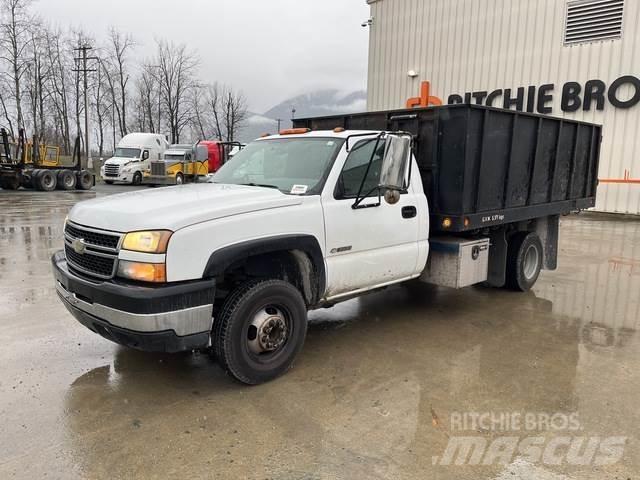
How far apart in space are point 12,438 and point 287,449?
68.4 inches

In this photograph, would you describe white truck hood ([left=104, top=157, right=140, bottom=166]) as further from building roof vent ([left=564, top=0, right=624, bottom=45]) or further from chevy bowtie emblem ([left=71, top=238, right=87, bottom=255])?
chevy bowtie emblem ([left=71, top=238, right=87, bottom=255])

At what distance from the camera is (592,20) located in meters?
17.5

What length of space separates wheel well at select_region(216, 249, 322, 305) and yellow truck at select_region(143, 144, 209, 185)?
27.8m

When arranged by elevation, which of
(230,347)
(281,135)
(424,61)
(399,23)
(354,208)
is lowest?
(230,347)

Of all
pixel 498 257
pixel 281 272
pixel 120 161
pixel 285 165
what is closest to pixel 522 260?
pixel 498 257

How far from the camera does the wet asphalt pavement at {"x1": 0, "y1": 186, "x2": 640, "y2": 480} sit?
304 cm

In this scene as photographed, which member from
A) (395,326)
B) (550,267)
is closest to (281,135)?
(395,326)

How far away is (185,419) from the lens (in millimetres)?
3539

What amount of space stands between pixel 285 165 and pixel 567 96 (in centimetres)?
1685

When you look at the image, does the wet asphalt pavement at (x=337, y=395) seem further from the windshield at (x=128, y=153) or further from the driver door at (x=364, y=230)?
the windshield at (x=128, y=153)

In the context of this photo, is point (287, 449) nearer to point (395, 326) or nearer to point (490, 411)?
point (490, 411)

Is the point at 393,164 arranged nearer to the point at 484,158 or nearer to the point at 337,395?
the point at 337,395

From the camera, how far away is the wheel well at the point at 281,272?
4.11 metres

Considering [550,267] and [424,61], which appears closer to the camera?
[550,267]
